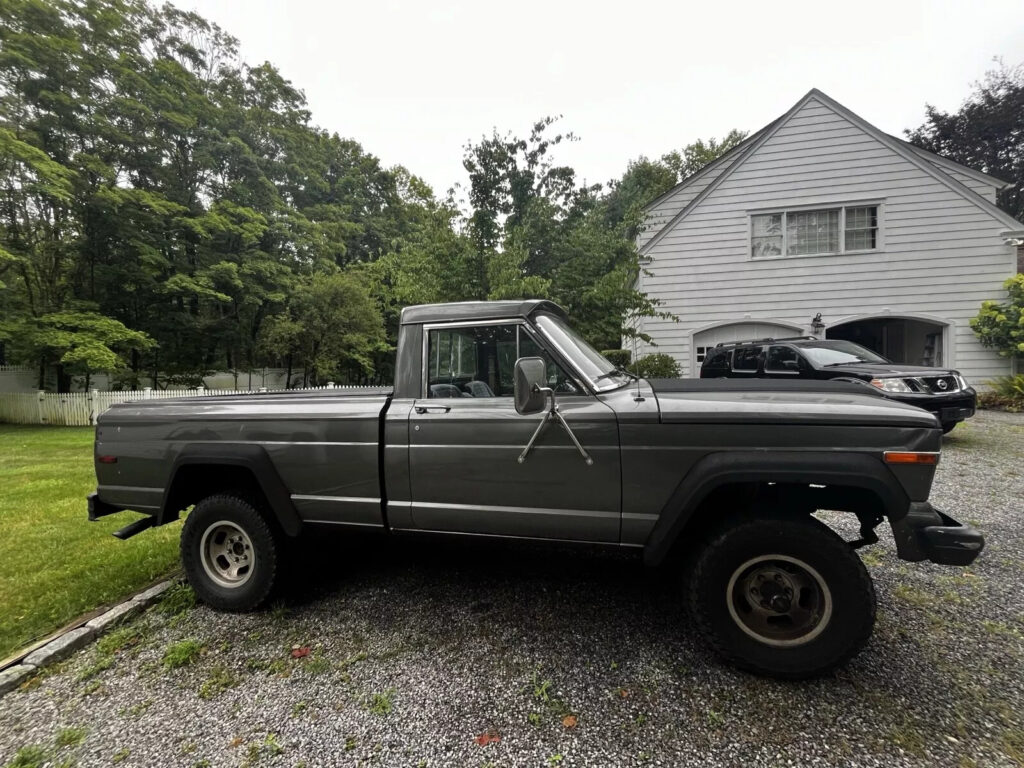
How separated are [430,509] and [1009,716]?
282cm

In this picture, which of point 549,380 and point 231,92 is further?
point 231,92

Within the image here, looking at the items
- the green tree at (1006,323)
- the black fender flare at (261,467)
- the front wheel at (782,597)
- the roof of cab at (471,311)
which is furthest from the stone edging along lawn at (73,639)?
the green tree at (1006,323)

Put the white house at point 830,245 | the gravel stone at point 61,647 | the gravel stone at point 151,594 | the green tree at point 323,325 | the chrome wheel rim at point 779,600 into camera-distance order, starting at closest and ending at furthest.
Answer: the chrome wheel rim at point 779,600, the gravel stone at point 61,647, the gravel stone at point 151,594, the white house at point 830,245, the green tree at point 323,325

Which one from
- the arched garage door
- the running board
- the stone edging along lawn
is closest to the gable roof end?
the arched garage door

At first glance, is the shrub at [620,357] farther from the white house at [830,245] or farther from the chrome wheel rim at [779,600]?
the chrome wheel rim at [779,600]

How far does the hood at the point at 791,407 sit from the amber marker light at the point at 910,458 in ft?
0.43

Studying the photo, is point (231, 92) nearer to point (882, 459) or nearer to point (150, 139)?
point (150, 139)

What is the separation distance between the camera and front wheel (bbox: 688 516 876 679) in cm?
211

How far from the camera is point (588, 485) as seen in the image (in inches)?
93.6

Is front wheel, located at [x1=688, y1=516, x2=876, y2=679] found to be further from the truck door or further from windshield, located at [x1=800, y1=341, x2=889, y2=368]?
windshield, located at [x1=800, y1=341, x2=889, y2=368]

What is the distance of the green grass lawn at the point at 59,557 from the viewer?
2.96 meters

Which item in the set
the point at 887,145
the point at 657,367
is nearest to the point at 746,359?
the point at 657,367

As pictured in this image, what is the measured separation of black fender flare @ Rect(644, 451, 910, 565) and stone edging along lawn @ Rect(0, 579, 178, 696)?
10.9 ft

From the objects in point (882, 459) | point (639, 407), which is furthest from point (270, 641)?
point (882, 459)
